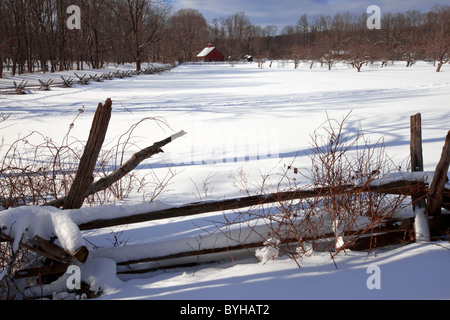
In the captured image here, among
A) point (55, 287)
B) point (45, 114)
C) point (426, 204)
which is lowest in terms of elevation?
point (55, 287)

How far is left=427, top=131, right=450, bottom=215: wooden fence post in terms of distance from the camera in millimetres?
2893

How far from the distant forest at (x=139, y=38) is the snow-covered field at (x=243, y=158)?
35.4ft

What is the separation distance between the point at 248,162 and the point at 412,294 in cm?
486

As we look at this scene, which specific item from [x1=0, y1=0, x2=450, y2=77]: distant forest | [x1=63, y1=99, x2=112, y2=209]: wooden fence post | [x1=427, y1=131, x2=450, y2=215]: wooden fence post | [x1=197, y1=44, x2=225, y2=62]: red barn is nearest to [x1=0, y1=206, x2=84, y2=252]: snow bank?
[x1=63, y1=99, x2=112, y2=209]: wooden fence post

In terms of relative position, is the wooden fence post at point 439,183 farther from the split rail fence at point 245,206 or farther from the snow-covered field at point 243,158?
the snow-covered field at point 243,158

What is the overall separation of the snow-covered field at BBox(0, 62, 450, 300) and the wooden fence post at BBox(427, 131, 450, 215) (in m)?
0.37

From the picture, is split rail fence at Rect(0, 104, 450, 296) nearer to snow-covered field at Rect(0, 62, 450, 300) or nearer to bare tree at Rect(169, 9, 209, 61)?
snow-covered field at Rect(0, 62, 450, 300)

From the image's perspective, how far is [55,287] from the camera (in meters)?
2.68

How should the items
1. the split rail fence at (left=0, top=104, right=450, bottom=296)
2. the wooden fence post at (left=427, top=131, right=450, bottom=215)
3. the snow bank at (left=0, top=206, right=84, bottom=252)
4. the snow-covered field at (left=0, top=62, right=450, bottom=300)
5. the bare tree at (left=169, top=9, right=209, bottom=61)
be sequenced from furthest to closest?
the bare tree at (left=169, top=9, right=209, bottom=61)
the wooden fence post at (left=427, top=131, right=450, bottom=215)
the split rail fence at (left=0, top=104, right=450, bottom=296)
the snow-covered field at (left=0, top=62, right=450, bottom=300)
the snow bank at (left=0, top=206, right=84, bottom=252)

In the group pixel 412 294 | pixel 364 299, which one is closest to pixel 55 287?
pixel 364 299

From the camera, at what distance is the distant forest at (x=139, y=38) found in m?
36.9

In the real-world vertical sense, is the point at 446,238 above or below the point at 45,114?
below

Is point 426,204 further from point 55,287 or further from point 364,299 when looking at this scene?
point 55,287

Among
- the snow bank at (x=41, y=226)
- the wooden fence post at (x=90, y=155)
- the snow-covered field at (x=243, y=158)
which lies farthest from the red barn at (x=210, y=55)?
the snow bank at (x=41, y=226)
